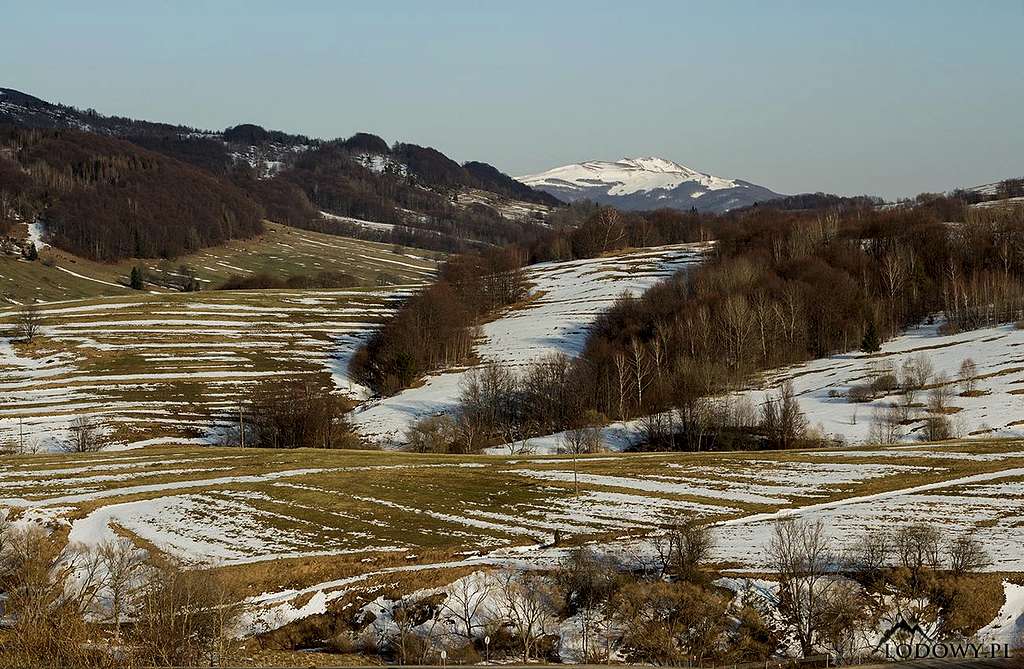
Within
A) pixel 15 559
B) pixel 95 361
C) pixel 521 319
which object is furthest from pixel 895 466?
pixel 95 361

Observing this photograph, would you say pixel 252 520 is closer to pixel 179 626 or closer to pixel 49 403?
pixel 179 626

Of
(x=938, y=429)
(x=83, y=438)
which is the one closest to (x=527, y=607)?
(x=938, y=429)

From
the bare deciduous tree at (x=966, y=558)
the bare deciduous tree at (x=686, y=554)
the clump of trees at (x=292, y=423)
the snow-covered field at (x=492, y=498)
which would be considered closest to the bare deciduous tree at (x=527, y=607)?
the snow-covered field at (x=492, y=498)

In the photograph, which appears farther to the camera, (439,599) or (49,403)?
(49,403)

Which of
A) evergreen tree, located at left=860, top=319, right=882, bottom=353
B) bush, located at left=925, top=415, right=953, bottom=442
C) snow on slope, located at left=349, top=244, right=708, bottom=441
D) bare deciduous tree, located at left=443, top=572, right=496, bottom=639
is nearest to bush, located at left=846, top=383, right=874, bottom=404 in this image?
bush, located at left=925, top=415, right=953, bottom=442

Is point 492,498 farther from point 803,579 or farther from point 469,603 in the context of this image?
point 803,579

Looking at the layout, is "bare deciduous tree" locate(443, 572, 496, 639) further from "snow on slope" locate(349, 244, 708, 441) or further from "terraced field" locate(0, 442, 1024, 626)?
"snow on slope" locate(349, 244, 708, 441)

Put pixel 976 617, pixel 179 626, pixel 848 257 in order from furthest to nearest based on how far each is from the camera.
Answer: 1. pixel 848 257
2. pixel 976 617
3. pixel 179 626
